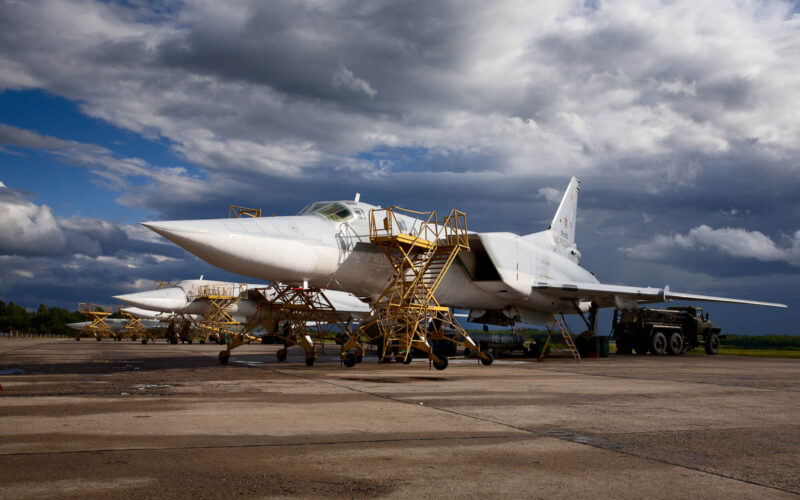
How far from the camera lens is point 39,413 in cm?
525

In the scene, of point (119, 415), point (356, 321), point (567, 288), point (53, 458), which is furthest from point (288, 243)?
point (356, 321)

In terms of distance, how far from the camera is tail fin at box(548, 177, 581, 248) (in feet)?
70.1

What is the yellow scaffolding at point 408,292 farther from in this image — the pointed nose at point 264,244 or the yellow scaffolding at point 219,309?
the yellow scaffolding at point 219,309

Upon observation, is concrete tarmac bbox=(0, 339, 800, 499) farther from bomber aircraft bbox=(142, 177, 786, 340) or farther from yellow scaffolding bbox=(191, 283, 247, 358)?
yellow scaffolding bbox=(191, 283, 247, 358)

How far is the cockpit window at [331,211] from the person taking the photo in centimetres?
1190

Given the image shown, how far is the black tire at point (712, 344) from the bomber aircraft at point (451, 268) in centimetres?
432

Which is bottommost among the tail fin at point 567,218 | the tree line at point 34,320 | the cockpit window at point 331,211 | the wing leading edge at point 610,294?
the tree line at point 34,320

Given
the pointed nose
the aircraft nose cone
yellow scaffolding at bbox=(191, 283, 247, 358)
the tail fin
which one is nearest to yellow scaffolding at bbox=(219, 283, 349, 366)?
the pointed nose

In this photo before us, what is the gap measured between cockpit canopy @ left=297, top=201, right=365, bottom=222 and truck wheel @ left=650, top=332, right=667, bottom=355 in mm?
16216

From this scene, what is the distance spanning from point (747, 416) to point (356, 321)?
95.1 feet

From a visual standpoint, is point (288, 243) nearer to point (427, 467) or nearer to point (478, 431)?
point (478, 431)

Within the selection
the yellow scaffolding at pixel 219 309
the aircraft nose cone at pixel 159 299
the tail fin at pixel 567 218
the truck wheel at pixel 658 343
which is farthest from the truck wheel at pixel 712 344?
the aircraft nose cone at pixel 159 299

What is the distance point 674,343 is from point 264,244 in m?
19.9

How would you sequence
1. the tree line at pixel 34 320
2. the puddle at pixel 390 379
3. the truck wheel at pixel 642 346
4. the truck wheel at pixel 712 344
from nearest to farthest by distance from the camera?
1. the puddle at pixel 390 379
2. the truck wheel at pixel 642 346
3. the truck wheel at pixel 712 344
4. the tree line at pixel 34 320
